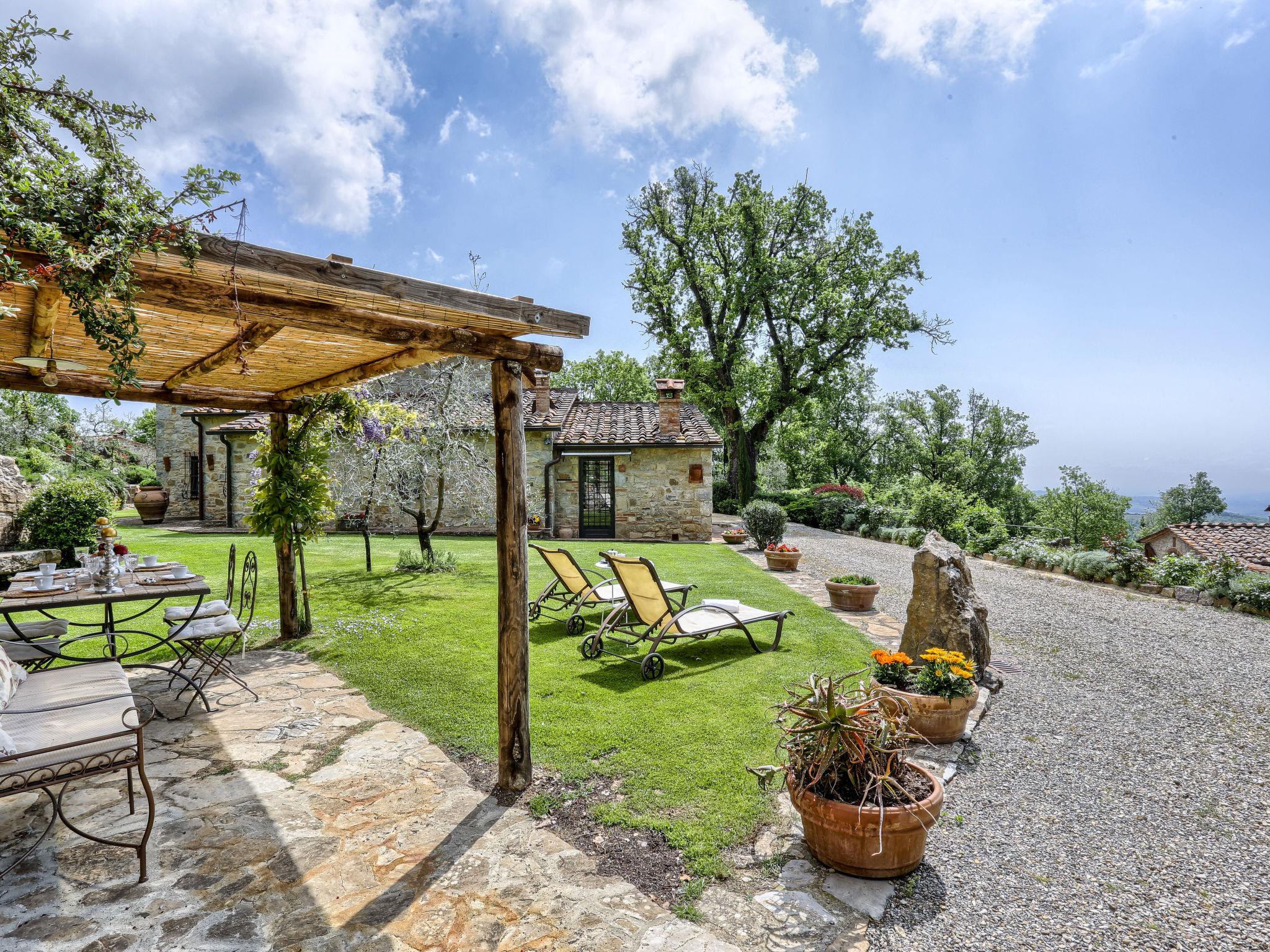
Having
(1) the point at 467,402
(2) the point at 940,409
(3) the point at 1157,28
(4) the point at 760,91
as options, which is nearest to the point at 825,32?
(4) the point at 760,91

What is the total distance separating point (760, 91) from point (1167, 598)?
1073 centimetres

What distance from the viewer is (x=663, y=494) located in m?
16.8

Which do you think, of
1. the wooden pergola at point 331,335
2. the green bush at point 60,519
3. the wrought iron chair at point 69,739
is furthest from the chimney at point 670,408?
the wrought iron chair at point 69,739

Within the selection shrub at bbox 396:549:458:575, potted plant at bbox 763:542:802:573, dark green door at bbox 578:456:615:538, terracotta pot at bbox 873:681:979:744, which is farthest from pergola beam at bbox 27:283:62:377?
dark green door at bbox 578:456:615:538

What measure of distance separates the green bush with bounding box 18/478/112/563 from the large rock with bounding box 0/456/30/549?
6.2 inches

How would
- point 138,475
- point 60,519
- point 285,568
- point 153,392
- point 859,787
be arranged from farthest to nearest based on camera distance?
point 138,475
point 60,519
point 285,568
point 153,392
point 859,787

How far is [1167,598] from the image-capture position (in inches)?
391

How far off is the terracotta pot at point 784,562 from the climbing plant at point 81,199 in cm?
1095

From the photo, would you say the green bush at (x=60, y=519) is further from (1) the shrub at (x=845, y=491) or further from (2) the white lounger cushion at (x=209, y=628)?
(1) the shrub at (x=845, y=491)

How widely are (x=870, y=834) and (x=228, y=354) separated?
4.66m

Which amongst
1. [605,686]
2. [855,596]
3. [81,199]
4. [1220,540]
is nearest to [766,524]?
[855,596]

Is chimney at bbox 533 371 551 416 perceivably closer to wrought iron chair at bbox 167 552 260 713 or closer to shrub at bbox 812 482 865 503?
shrub at bbox 812 482 865 503

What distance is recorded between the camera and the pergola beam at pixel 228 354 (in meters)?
3.39

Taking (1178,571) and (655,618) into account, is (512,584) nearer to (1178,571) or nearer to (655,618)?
(655,618)
